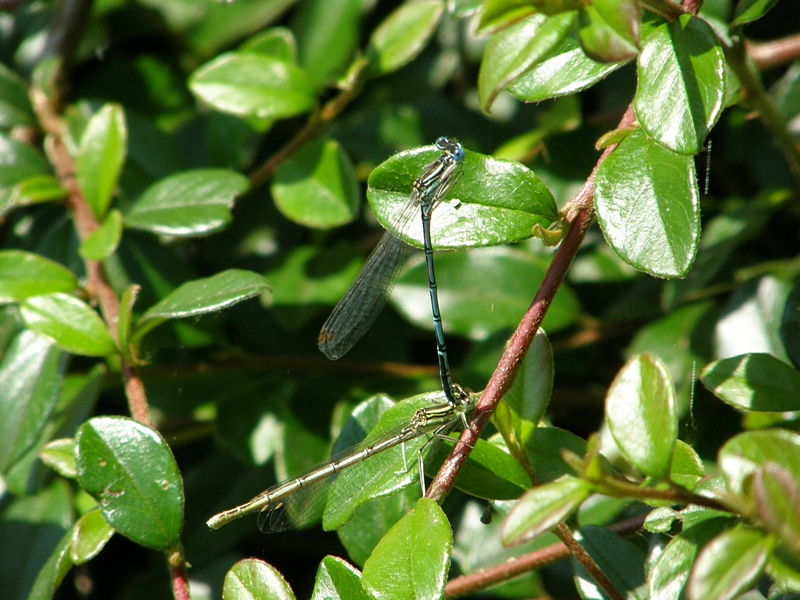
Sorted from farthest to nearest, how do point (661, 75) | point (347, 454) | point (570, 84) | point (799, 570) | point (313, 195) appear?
point (313, 195)
point (347, 454)
point (570, 84)
point (661, 75)
point (799, 570)

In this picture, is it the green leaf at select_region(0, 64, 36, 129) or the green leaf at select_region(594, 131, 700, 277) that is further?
the green leaf at select_region(0, 64, 36, 129)

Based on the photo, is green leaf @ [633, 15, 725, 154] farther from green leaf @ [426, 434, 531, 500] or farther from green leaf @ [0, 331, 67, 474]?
green leaf @ [0, 331, 67, 474]

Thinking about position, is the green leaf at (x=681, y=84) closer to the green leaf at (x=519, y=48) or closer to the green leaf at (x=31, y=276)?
the green leaf at (x=519, y=48)

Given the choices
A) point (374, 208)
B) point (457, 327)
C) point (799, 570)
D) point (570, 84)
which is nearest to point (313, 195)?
point (457, 327)

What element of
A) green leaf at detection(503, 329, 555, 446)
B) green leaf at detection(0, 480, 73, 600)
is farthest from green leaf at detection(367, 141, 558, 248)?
green leaf at detection(0, 480, 73, 600)

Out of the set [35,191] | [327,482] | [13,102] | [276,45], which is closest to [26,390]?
[35,191]

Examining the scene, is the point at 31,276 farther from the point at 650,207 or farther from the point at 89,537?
the point at 650,207

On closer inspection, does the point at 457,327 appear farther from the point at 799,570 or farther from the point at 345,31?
the point at 799,570
